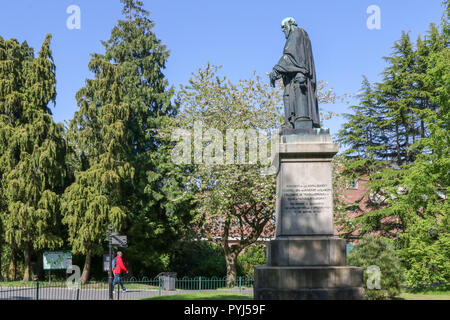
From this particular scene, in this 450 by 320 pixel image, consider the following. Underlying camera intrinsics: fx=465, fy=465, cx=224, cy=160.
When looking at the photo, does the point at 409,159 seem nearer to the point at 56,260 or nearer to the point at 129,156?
the point at 129,156

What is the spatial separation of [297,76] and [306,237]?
393cm

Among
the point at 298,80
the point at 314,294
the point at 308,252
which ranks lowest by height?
the point at 314,294

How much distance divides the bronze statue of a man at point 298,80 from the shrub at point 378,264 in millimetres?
7843

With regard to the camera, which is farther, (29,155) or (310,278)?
(29,155)

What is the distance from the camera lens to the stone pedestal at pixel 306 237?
9.44 metres

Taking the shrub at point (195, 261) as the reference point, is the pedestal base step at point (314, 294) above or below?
above

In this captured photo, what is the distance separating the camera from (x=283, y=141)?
10828 millimetres

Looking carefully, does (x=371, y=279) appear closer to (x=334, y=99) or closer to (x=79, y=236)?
(x=334, y=99)

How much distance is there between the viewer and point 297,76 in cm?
1142

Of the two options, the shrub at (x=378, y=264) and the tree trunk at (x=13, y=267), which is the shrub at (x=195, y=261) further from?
the shrub at (x=378, y=264)

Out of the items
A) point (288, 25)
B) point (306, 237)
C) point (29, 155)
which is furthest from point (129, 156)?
point (306, 237)

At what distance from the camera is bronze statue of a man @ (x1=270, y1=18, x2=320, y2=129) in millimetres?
11344

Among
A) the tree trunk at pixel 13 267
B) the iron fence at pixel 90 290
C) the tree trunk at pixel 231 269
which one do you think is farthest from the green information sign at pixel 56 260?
the tree trunk at pixel 231 269
